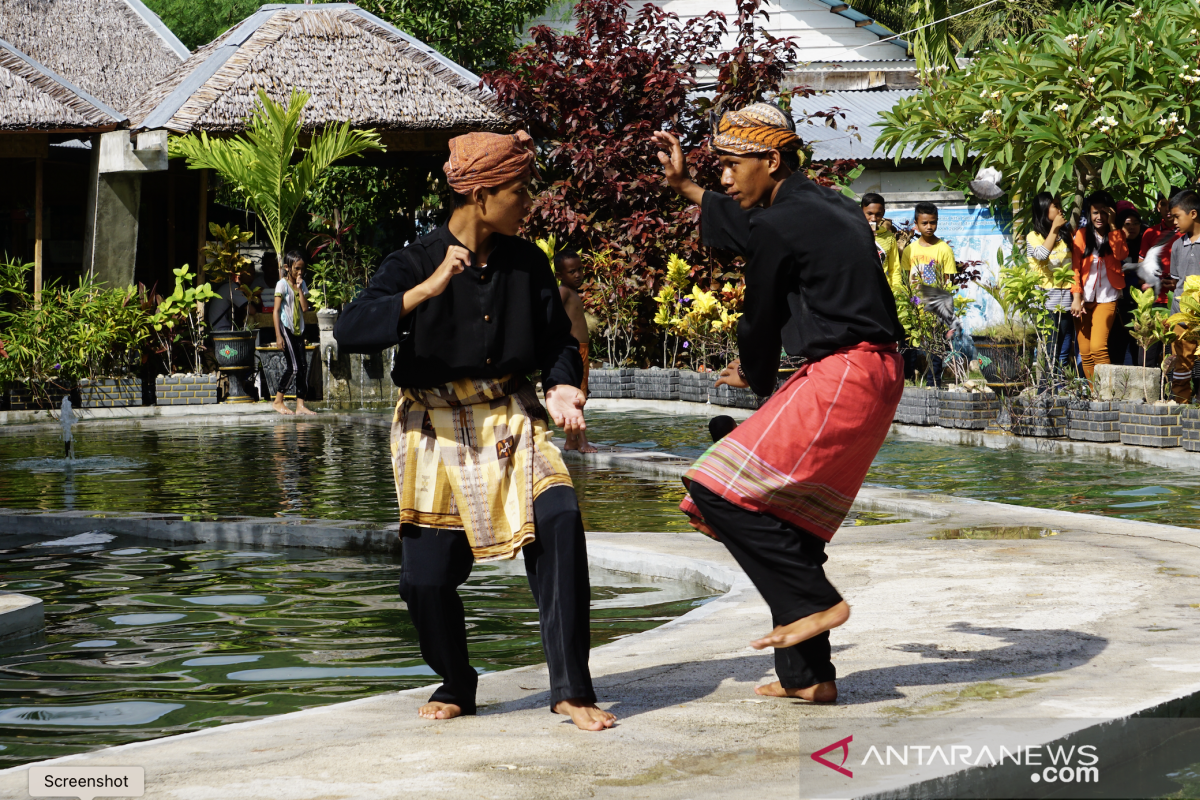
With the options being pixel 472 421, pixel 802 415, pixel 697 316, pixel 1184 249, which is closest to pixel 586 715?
pixel 472 421

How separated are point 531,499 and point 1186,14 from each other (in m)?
13.0

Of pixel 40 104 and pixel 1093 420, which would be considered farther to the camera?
pixel 40 104

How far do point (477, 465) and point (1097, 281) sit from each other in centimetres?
1165

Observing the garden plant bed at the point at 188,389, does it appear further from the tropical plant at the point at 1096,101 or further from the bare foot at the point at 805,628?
the bare foot at the point at 805,628

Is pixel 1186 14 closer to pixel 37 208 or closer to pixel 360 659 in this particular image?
pixel 360 659

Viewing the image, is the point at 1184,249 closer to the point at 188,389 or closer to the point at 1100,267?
the point at 1100,267

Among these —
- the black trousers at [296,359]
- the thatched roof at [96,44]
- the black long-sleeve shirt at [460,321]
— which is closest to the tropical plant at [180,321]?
the black trousers at [296,359]

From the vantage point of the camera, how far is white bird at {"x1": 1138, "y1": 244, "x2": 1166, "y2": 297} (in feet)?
48.1

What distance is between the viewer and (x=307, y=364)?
1983cm

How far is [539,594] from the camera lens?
15.1ft

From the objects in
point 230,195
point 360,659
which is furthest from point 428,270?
point 230,195

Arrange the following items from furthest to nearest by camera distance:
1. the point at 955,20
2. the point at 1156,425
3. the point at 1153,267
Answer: the point at 955,20 < the point at 1153,267 < the point at 1156,425

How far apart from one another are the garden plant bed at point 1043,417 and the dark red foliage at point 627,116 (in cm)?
643

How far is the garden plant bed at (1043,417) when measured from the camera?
13492 millimetres
